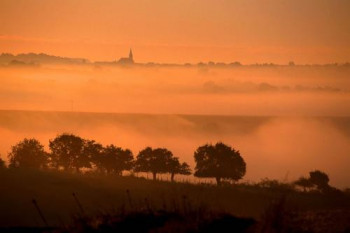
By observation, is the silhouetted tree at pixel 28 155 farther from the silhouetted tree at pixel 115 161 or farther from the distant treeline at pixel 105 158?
the silhouetted tree at pixel 115 161

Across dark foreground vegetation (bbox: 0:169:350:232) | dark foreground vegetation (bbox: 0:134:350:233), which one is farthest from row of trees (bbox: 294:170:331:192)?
dark foreground vegetation (bbox: 0:169:350:232)

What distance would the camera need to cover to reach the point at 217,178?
309 ft

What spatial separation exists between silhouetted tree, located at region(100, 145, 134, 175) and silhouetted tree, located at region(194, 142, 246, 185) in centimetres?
1121

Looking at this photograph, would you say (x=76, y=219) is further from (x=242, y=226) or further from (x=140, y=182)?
(x=140, y=182)

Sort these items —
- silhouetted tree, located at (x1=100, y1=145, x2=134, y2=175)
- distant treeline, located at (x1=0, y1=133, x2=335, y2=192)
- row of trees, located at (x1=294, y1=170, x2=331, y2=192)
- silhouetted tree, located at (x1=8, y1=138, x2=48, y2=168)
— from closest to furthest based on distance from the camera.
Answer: row of trees, located at (x1=294, y1=170, x2=331, y2=192) → distant treeline, located at (x1=0, y1=133, x2=335, y2=192) → silhouetted tree, located at (x1=100, y1=145, x2=134, y2=175) → silhouetted tree, located at (x1=8, y1=138, x2=48, y2=168)

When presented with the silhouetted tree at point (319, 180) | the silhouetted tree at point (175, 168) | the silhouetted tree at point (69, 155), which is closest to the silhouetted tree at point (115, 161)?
the silhouetted tree at point (69, 155)

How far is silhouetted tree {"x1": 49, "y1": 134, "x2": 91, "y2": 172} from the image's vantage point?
4003 inches

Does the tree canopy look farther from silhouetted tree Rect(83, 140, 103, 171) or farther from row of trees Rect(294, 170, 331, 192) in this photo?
row of trees Rect(294, 170, 331, 192)

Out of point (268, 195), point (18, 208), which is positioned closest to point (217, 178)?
point (268, 195)

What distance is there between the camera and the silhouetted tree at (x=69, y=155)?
10169 centimetres

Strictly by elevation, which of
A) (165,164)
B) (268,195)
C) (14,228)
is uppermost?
(165,164)

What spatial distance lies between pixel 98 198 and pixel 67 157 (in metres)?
39.1

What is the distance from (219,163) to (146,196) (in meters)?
30.7

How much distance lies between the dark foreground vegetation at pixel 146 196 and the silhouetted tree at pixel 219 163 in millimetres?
→ 143
